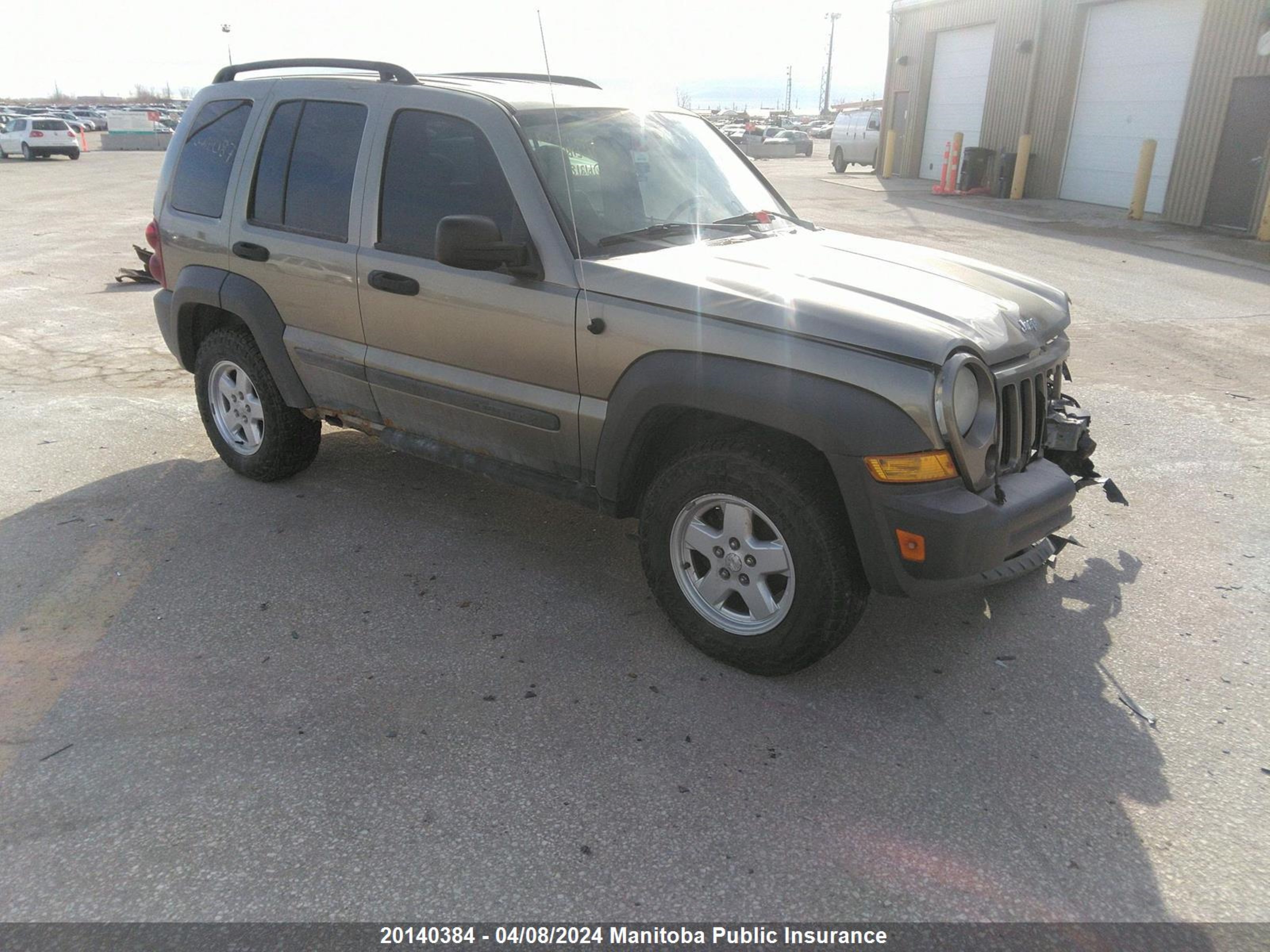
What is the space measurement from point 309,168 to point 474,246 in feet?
4.93

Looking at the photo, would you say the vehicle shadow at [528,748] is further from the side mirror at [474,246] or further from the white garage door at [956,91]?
the white garage door at [956,91]

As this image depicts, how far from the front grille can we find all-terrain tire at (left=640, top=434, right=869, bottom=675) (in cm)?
60

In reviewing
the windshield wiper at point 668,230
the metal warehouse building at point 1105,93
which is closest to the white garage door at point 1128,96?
the metal warehouse building at point 1105,93

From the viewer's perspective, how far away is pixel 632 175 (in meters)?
3.85

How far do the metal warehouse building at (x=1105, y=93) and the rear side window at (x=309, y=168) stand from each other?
16.3 metres

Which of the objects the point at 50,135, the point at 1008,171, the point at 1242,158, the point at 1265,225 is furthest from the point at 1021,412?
the point at 50,135

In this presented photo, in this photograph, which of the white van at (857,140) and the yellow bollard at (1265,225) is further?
the white van at (857,140)

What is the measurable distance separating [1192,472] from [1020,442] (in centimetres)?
266

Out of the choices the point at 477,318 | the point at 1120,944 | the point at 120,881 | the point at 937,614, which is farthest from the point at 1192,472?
the point at 120,881

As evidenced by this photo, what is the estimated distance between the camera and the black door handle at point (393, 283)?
3869 millimetres

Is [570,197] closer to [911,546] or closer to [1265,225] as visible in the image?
[911,546]

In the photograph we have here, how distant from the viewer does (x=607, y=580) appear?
4062mm

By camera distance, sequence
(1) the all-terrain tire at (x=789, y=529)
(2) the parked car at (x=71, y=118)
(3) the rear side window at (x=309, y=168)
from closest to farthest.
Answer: (1) the all-terrain tire at (x=789, y=529) → (3) the rear side window at (x=309, y=168) → (2) the parked car at (x=71, y=118)

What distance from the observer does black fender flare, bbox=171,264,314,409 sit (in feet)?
14.9
